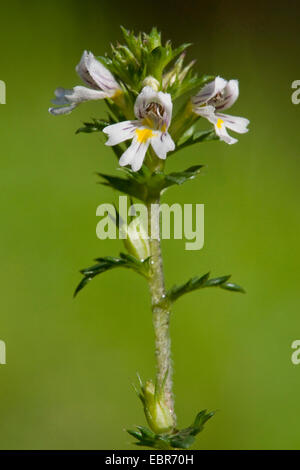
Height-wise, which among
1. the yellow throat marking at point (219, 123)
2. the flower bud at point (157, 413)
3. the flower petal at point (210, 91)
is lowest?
the flower bud at point (157, 413)

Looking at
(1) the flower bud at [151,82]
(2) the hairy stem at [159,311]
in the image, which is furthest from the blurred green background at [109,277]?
(1) the flower bud at [151,82]

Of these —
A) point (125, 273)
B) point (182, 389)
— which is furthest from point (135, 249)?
point (125, 273)

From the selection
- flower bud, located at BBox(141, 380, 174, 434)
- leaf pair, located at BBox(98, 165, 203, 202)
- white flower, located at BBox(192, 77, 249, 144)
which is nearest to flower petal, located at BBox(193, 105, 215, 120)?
white flower, located at BBox(192, 77, 249, 144)

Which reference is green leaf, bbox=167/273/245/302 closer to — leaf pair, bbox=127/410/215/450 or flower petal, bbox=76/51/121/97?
leaf pair, bbox=127/410/215/450

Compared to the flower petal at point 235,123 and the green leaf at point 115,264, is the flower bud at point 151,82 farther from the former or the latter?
the green leaf at point 115,264

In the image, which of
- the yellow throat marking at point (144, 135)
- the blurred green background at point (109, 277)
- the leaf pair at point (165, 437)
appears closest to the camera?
the leaf pair at point (165, 437)

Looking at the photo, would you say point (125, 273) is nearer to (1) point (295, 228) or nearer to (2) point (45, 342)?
(2) point (45, 342)
